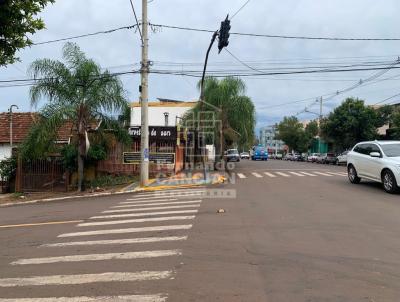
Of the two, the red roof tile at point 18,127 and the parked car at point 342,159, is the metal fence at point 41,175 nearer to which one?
the red roof tile at point 18,127

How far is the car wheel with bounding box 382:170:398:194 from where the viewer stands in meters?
14.4

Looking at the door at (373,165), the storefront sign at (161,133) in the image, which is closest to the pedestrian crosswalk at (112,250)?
the door at (373,165)

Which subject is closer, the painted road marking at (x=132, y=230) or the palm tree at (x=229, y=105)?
the painted road marking at (x=132, y=230)

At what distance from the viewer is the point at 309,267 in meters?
6.20

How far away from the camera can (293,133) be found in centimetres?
8712

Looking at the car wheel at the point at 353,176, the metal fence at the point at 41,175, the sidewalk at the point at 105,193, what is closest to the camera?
the car wheel at the point at 353,176

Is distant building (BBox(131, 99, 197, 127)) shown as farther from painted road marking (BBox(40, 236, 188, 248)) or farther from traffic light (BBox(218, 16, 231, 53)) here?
painted road marking (BBox(40, 236, 188, 248))

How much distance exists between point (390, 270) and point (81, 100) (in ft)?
53.5

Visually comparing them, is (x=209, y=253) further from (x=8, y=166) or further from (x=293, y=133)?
(x=293, y=133)

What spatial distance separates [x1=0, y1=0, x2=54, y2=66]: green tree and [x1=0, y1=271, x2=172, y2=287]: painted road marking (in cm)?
308

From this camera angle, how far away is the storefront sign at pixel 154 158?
2344cm

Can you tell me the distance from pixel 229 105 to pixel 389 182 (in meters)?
19.0

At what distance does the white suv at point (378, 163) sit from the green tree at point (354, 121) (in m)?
31.4

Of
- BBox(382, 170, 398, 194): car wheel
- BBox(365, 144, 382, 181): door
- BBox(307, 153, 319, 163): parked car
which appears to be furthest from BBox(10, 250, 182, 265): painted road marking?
BBox(307, 153, 319, 163): parked car
